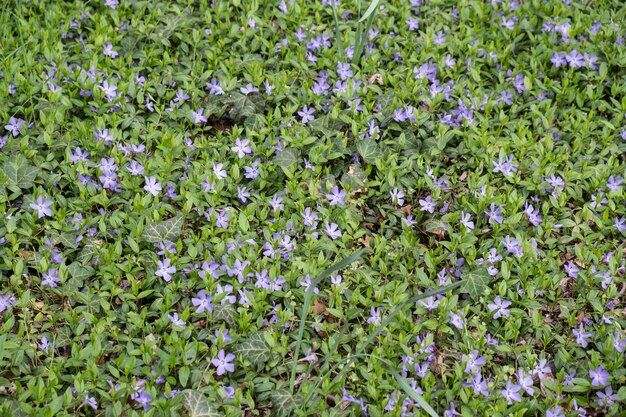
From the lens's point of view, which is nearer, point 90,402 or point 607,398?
point 90,402

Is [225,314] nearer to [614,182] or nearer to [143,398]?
[143,398]

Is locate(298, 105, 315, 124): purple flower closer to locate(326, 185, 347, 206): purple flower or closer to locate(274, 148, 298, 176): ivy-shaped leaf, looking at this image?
locate(274, 148, 298, 176): ivy-shaped leaf

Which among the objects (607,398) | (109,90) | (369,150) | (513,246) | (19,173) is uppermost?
(109,90)

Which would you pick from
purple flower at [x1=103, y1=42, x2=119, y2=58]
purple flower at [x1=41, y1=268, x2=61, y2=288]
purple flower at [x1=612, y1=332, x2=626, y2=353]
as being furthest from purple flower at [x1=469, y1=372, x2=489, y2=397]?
purple flower at [x1=103, y1=42, x2=119, y2=58]

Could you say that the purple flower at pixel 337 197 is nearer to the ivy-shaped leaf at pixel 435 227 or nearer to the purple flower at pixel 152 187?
the ivy-shaped leaf at pixel 435 227

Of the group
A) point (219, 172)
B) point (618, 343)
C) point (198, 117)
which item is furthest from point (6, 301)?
point (618, 343)

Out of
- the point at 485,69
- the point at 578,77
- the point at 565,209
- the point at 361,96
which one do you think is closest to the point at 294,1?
the point at 361,96
